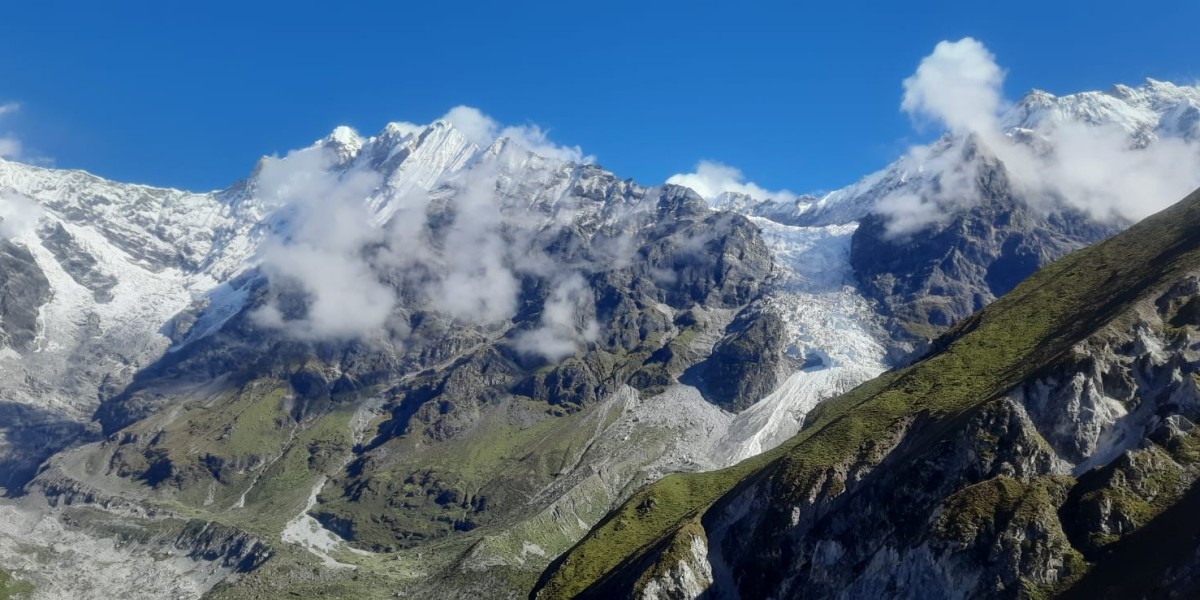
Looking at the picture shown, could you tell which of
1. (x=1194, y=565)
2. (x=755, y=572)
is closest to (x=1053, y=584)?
(x=1194, y=565)

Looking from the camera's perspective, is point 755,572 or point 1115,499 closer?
point 1115,499

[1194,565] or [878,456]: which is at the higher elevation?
[878,456]

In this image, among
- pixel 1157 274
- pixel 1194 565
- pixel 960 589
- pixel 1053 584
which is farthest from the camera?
pixel 1157 274

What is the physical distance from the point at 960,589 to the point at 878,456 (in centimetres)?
5042

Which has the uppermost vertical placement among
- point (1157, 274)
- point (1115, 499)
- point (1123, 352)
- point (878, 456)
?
point (1157, 274)

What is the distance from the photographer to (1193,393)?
504 ft

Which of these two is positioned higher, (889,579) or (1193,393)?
(1193,393)

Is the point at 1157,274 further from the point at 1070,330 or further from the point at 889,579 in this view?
the point at 889,579

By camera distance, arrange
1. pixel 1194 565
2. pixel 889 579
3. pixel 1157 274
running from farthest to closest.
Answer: pixel 1157 274
pixel 889 579
pixel 1194 565

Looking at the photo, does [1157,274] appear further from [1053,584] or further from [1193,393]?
[1053,584]

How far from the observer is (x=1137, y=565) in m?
127

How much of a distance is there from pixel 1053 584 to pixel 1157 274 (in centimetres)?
8942

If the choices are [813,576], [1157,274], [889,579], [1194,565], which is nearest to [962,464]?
[889,579]

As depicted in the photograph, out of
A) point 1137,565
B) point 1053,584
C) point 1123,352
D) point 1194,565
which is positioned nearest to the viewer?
point 1194,565
